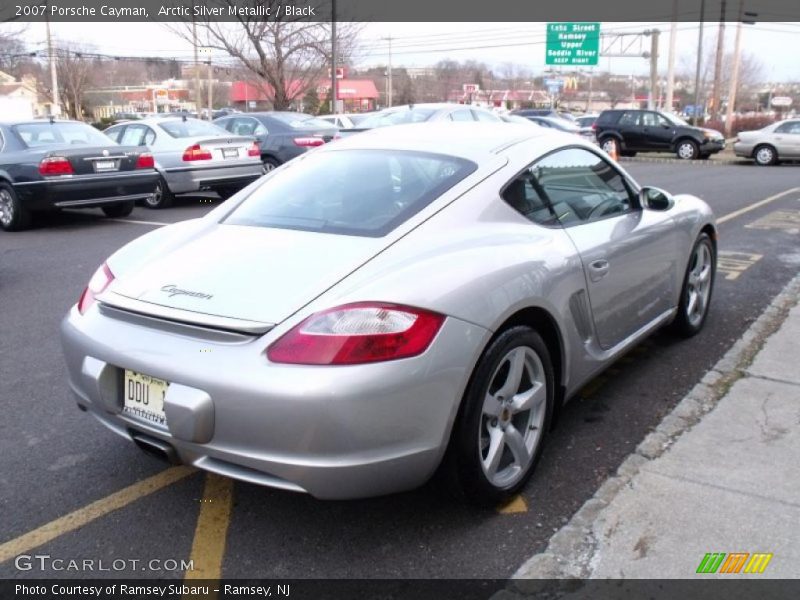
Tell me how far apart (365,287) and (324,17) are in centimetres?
2805

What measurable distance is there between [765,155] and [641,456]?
22572 mm

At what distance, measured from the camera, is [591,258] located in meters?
3.47

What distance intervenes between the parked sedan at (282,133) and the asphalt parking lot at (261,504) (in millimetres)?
8777

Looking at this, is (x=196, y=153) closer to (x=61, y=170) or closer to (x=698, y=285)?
(x=61, y=170)

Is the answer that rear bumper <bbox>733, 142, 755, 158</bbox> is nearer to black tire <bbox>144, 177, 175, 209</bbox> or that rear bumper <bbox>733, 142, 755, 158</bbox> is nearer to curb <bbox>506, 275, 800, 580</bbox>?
black tire <bbox>144, 177, 175, 209</bbox>

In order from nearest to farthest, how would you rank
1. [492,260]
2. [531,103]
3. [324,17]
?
1. [492,260]
2. [324,17]
3. [531,103]

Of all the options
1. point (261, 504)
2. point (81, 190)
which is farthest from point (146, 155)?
point (261, 504)

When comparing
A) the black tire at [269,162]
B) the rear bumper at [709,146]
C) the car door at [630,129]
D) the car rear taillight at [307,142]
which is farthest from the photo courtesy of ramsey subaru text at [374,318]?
the car door at [630,129]

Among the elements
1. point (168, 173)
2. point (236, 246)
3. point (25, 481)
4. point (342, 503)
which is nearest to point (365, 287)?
point (236, 246)

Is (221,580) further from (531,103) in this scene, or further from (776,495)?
(531,103)

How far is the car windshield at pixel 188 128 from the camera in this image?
12.2m

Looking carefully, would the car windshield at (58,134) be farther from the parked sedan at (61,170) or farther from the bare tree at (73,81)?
the bare tree at (73,81)

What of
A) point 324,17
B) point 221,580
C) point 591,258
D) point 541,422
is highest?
point 324,17

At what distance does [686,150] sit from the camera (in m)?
24.5
